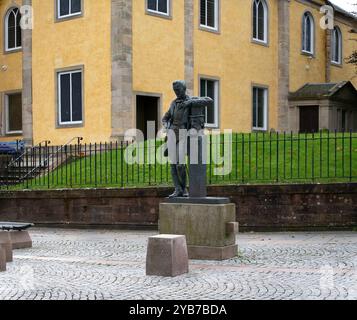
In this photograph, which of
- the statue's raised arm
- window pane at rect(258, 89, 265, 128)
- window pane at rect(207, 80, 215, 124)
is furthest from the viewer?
window pane at rect(258, 89, 265, 128)

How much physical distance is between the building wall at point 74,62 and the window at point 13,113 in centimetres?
219

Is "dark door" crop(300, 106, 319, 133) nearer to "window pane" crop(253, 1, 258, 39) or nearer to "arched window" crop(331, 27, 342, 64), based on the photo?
"window pane" crop(253, 1, 258, 39)

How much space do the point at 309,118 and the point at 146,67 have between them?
11460 mm

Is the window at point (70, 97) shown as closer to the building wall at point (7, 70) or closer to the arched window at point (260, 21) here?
the building wall at point (7, 70)

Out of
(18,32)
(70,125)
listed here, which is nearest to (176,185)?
(70,125)

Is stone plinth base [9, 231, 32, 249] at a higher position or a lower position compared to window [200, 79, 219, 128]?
lower

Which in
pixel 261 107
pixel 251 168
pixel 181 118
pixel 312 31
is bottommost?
pixel 251 168

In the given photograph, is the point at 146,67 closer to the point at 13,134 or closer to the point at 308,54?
the point at 13,134

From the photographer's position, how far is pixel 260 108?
30.8 m

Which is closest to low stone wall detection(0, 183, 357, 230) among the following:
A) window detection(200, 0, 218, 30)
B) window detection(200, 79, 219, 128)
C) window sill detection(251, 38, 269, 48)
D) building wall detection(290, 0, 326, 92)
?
window detection(200, 79, 219, 128)

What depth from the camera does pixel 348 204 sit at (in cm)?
1405

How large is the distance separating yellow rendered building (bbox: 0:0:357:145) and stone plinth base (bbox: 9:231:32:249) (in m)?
10.5

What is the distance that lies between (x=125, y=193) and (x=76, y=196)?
1.59 metres

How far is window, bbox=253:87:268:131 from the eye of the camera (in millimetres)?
30391
